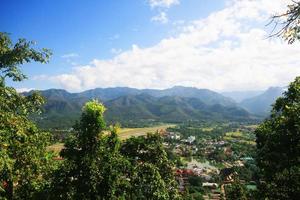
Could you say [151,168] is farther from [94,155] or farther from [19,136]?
[19,136]

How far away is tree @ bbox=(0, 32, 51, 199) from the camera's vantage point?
9625 millimetres

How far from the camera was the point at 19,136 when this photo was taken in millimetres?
10352

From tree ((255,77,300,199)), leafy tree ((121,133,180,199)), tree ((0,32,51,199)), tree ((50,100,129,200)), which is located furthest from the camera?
leafy tree ((121,133,180,199))

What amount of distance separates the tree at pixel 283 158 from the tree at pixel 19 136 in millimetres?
9021

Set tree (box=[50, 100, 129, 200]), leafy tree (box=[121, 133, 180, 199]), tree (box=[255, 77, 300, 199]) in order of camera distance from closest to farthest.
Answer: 1. tree (box=[50, 100, 129, 200])
2. tree (box=[255, 77, 300, 199])
3. leafy tree (box=[121, 133, 180, 199])

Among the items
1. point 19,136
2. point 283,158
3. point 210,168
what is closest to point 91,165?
point 19,136

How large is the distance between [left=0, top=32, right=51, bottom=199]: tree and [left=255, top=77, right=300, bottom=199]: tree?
9021mm

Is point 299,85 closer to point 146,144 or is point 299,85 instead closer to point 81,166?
point 146,144

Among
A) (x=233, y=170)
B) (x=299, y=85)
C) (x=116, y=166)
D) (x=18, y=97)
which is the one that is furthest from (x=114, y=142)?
(x=233, y=170)

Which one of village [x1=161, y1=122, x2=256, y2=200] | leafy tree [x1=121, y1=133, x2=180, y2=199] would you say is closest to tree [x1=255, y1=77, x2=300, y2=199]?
leafy tree [x1=121, y1=133, x2=180, y2=199]

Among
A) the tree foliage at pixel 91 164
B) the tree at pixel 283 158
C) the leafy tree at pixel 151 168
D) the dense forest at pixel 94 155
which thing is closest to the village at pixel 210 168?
the leafy tree at pixel 151 168

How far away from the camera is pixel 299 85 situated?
51.7 ft

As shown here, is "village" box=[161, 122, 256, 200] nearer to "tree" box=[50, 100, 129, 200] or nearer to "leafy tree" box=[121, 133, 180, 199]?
"leafy tree" box=[121, 133, 180, 199]

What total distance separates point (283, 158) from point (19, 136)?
33.1ft
